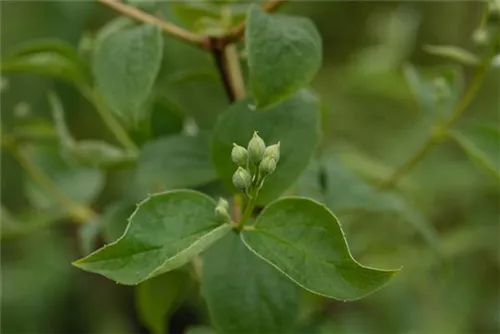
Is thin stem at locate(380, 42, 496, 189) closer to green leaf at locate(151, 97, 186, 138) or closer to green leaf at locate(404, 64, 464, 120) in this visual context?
green leaf at locate(404, 64, 464, 120)

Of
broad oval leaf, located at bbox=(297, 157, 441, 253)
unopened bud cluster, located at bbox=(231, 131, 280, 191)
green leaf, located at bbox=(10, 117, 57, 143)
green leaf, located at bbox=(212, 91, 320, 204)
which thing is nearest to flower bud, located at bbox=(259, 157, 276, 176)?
unopened bud cluster, located at bbox=(231, 131, 280, 191)

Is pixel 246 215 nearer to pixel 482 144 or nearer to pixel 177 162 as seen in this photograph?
pixel 177 162

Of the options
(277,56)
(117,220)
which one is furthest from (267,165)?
(117,220)

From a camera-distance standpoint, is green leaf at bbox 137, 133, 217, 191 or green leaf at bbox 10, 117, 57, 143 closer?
green leaf at bbox 137, 133, 217, 191

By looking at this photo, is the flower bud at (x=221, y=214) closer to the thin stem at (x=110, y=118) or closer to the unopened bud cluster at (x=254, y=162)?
the unopened bud cluster at (x=254, y=162)

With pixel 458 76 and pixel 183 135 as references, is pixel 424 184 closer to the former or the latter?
pixel 458 76

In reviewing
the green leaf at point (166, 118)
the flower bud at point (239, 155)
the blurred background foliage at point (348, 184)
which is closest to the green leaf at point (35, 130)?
the blurred background foliage at point (348, 184)

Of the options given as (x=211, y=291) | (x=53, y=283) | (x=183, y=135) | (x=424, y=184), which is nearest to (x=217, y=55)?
(x=183, y=135)
